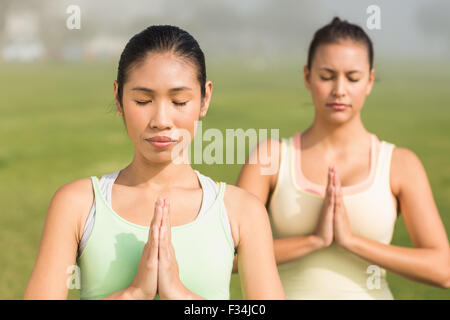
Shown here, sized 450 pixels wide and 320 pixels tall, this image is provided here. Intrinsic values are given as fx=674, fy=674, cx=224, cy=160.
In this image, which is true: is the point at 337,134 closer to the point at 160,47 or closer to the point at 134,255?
the point at 160,47

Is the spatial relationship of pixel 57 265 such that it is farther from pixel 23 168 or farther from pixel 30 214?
pixel 23 168

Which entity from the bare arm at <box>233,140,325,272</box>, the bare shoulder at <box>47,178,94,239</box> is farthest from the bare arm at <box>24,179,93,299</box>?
the bare arm at <box>233,140,325,272</box>

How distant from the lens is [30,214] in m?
14.4

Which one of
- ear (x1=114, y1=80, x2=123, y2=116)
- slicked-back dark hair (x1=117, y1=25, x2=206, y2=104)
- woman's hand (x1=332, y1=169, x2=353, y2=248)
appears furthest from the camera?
woman's hand (x1=332, y1=169, x2=353, y2=248)

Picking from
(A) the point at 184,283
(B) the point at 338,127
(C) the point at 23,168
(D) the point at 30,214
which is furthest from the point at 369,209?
(C) the point at 23,168

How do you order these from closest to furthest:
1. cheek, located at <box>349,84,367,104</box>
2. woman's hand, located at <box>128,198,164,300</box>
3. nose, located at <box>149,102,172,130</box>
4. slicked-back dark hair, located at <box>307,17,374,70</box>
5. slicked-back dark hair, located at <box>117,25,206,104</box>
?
woman's hand, located at <box>128,198,164,300</box>
nose, located at <box>149,102,172,130</box>
slicked-back dark hair, located at <box>117,25,206,104</box>
cheek, located at <box>349,84,367,104</box>
slicked-back dark hair, located at <box>307,17,374,70</box>

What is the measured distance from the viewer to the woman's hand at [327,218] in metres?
3.94

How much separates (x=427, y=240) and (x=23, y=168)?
787 inches

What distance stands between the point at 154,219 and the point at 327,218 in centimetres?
144

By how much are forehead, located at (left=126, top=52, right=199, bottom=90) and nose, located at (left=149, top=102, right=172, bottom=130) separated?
0.28 feet

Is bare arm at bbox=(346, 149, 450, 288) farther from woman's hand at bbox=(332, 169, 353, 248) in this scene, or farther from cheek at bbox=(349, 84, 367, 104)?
cheek at bbox=(349, 84, 367, 104)

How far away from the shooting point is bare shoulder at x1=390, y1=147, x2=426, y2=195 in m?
4.14

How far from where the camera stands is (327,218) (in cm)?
394

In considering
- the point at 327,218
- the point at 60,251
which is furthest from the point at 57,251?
the point at 327,218
